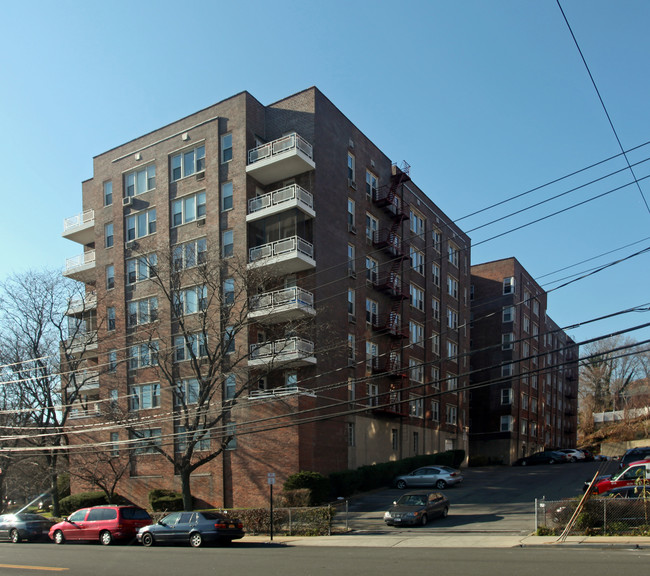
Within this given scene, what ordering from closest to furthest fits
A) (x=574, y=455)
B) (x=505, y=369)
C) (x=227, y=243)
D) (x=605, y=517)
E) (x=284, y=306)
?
(x=605, y=517) → (x=284, y=306) → (x=227, y=243) → (x=574, y=455) → (x=505, y=369)

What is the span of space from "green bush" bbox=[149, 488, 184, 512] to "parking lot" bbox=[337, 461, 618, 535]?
9.44 meters

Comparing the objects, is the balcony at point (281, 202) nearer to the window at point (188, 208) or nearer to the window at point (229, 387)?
the window at point (188, 208)

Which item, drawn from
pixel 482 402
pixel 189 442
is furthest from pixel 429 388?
pixel 189 442

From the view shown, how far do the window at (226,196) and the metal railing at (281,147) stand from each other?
196 cm

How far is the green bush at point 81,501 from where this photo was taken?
39.3 metres

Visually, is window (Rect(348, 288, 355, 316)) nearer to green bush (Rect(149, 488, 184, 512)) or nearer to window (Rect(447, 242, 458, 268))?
green bush (Rect(149, 488, 184, 512))

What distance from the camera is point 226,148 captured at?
126ft

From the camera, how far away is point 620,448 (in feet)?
237

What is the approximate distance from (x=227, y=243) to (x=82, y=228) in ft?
47.9

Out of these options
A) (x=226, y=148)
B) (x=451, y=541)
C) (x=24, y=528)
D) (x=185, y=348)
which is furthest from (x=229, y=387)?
(x=451, y=541)

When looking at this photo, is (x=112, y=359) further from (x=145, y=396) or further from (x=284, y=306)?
(x=284, y=306)

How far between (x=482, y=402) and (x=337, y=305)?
33.9 m

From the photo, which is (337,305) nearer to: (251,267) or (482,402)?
(251,267)

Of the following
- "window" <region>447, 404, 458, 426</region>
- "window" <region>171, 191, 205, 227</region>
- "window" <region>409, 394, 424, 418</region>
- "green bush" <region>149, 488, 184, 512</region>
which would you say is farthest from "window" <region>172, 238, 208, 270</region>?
"window" <region>447, 404, 458, 426</region>
